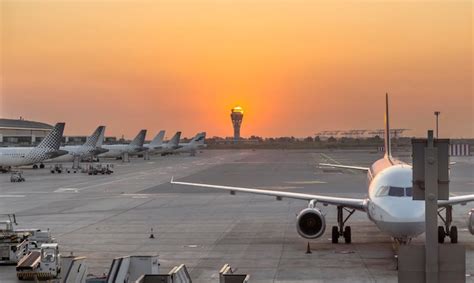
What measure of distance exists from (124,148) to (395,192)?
11580 centimetres

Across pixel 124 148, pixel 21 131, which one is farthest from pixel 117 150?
pixel 21 131

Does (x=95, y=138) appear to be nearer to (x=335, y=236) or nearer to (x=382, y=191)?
(x=335, y=236)

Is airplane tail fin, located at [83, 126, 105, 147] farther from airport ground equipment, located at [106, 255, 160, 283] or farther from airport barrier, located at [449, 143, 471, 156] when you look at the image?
airport ground equipment, located at [106, 255, 160, 283]

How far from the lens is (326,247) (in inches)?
894

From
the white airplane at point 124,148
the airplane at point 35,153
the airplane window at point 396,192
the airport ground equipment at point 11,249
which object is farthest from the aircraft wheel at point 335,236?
the white airplane at point 124,148

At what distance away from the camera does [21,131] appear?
586 ft

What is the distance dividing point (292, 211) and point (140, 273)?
67.4 ft

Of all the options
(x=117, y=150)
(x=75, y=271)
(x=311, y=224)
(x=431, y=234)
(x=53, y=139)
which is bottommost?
(x=75, y=271)

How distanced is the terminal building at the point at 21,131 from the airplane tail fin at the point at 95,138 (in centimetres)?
5993

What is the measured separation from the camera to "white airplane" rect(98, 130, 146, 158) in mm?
128125

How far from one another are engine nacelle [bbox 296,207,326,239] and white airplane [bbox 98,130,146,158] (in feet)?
348

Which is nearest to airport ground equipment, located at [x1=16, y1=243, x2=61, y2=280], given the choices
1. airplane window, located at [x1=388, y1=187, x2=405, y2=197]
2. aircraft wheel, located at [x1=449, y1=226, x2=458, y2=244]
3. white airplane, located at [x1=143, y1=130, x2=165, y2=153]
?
airplane window, located at [x1=388, y1=187, x2=405, y2=197]

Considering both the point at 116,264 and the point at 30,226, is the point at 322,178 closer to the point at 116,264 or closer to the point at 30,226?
the point at 30,226

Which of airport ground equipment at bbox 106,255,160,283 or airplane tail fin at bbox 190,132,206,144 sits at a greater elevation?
airplane tail fin at bbox 190,132,206,144
